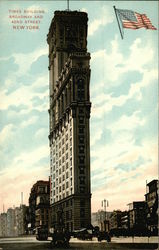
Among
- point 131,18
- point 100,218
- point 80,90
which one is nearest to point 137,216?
point 100,218

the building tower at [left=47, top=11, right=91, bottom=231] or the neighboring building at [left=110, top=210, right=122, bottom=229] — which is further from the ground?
the building tower at [left=47, top=11, right=91, bottom=231]

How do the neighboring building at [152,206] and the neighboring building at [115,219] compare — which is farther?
the neighboring building at [115,219]

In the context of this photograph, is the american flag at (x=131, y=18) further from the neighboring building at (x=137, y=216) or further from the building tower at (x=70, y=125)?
the neighboring building at (x=137, y=216)

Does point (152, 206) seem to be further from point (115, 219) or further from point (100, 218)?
point (100, 218)

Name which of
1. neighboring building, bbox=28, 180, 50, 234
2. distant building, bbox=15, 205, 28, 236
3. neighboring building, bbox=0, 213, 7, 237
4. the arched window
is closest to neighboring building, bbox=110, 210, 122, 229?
neighboring building, bbox=28, 180, 50, 234

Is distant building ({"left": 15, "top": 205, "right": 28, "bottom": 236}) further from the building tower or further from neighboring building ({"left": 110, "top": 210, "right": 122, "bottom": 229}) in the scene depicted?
neighboring building ({"left": 110, "top": 210, "right": 122, "bottom": 229})

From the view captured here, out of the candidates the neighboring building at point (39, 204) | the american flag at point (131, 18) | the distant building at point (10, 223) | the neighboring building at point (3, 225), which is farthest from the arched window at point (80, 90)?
the neighboring building at point (3, 225)
